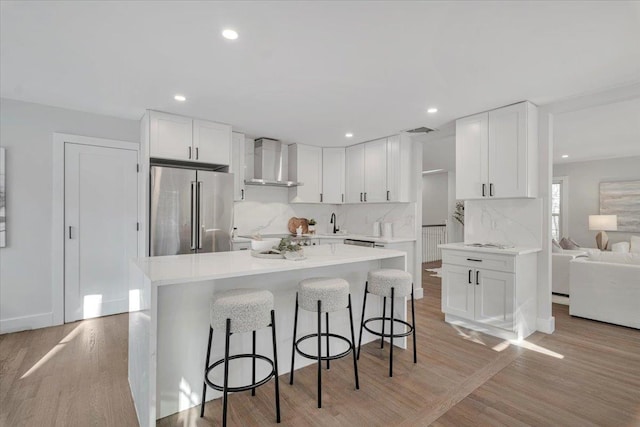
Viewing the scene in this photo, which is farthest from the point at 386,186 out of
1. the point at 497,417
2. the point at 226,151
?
the point at 497,417

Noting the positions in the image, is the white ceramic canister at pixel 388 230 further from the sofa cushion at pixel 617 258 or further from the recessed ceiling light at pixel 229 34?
the recessed ceiling light at pixel 229 34

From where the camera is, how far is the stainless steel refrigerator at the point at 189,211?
3.49m

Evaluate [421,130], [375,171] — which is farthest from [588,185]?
[375,171]

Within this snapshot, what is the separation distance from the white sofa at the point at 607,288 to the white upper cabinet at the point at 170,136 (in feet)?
16.4

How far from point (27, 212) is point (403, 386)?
4197 millimetres

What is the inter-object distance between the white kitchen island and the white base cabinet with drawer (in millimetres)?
1542

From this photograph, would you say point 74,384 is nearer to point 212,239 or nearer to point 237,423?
point 237,423

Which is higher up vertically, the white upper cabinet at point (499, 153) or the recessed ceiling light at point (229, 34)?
the recessed ceiling light at point (229, 34)

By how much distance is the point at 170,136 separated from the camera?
3.68 meters

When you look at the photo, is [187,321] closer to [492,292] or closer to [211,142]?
[211,142]

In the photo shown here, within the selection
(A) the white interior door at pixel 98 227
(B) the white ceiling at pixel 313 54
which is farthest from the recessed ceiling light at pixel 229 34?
(A) the white interior door at pixel 98 227

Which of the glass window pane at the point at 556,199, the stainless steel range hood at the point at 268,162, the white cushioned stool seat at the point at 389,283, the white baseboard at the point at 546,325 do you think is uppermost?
the stainless steel range hood at the point at 268,162

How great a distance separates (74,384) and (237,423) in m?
1.41

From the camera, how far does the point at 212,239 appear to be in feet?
12.5
